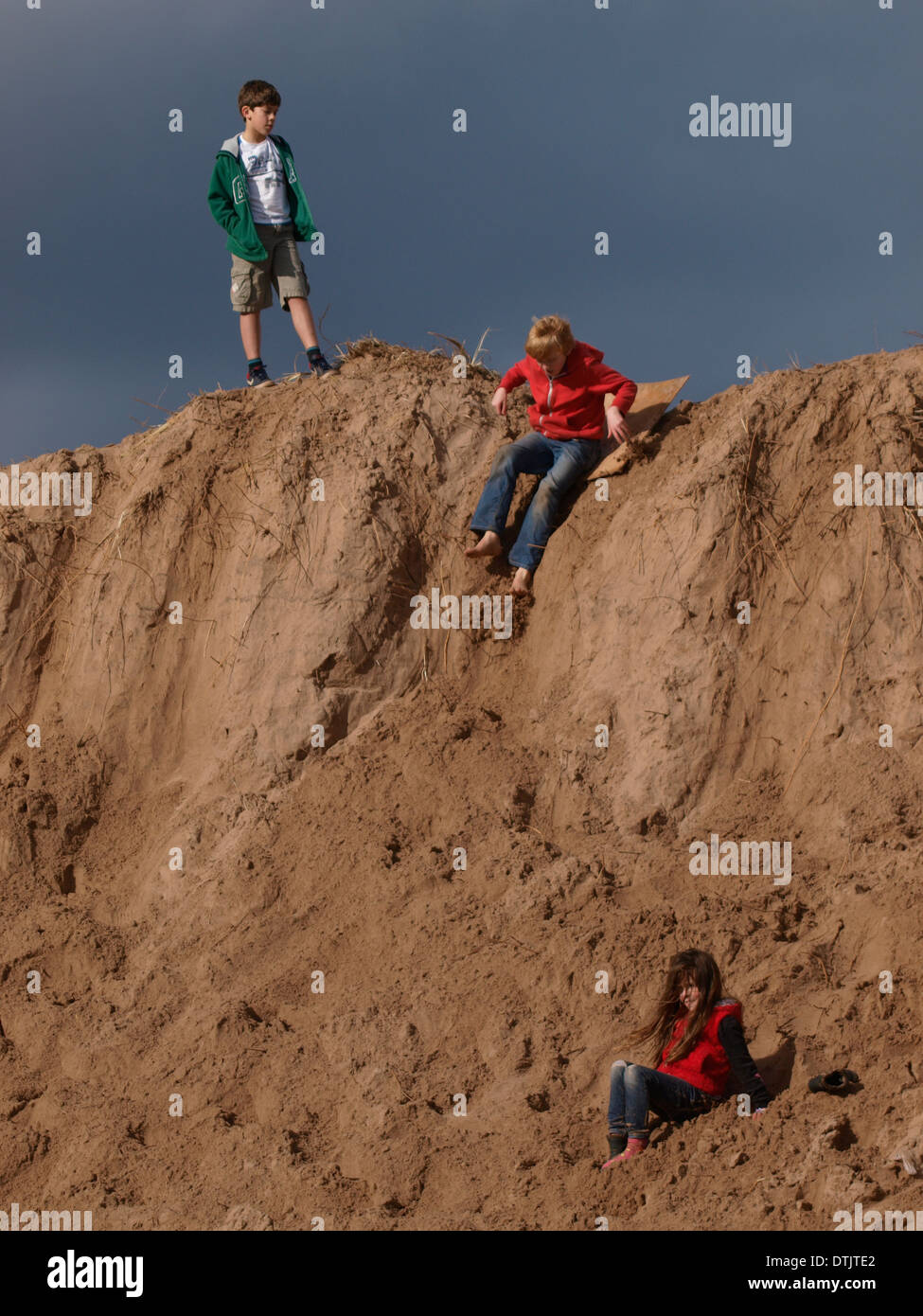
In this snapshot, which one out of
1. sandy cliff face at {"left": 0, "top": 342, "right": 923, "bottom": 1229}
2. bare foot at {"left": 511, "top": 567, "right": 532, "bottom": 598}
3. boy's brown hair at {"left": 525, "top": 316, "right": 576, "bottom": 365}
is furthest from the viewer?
bare foot at {"left": 511, "top": 567, "right": 532, "bottom": 598}

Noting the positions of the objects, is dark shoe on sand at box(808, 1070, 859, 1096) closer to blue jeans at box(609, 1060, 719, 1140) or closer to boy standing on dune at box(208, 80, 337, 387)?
blue jeans at box(609, 1060, 719, 1140)

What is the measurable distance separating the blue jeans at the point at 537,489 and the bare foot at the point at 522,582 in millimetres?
43

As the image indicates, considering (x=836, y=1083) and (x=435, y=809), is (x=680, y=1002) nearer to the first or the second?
(x=836, y=1083)

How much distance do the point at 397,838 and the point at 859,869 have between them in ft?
8.60

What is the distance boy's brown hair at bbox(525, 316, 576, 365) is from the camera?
864cm

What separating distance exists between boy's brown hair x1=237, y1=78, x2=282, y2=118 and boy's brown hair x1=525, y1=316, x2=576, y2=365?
2.92 meters

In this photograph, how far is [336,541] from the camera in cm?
Result: 936

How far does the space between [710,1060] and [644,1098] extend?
0.38 meters

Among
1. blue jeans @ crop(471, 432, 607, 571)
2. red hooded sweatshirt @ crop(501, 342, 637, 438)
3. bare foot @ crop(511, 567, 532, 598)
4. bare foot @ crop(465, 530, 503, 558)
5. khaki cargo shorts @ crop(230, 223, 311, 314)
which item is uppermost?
khaki cargo shorts @ crop(230, 223, 311, 314)

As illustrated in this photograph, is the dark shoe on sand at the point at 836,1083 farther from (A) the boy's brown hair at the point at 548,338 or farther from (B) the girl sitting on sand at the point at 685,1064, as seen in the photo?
(A) the boy's brown hair at the point at 548,338

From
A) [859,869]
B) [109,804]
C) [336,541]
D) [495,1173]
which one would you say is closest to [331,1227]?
[495,1173]

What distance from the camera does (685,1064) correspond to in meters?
6.36

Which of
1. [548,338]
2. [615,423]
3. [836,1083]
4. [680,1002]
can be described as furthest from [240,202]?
[836,1083]

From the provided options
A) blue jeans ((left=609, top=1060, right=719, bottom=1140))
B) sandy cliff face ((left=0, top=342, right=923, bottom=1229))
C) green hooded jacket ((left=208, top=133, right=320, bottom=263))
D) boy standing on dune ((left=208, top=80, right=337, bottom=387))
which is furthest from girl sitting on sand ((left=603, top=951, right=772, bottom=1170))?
green hooded jacket ((left=208, top=133, right=320, bottom=263))
